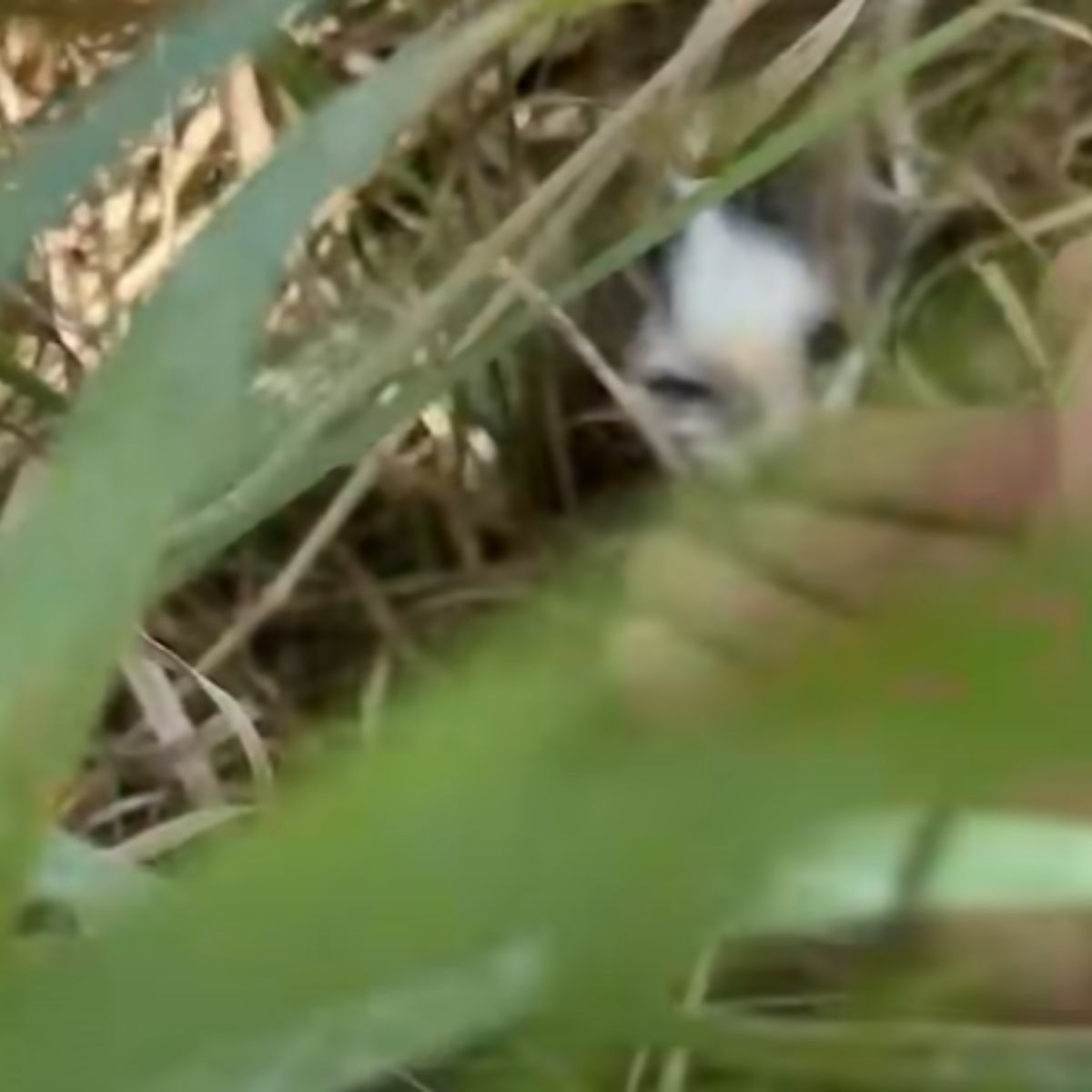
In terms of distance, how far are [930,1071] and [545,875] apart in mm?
109

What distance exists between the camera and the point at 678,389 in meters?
0.63

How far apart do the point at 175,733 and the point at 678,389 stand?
6.1 inches

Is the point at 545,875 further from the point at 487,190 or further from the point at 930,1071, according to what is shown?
the point at 487,190

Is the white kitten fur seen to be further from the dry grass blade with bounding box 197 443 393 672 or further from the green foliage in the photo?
the green foliage

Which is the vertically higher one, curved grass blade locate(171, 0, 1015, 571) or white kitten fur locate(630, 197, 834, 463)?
curved grass blade locate(171, 0, 1015, 571)

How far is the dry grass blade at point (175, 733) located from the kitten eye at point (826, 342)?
0.59ft

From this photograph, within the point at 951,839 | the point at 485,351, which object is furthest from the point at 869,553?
the point at 485,351

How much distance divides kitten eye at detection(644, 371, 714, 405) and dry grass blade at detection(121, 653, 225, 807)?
0.47 ft

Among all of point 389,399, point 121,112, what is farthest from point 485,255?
point 121,112

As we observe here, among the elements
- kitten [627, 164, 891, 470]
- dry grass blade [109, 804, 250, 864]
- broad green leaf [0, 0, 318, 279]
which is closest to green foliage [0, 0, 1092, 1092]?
broad green leaf [0, 0, 318, 279]

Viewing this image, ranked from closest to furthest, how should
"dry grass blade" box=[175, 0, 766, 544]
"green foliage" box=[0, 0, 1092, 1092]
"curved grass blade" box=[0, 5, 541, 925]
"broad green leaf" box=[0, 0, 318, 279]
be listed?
"green foliage" box=[0, 0, 1092, 1092]
"curved grass blade" box=[0, 5, 541, 925]
"broad green leaf" box=[0, 0, 318, 279]
"dry grass blade" box=[175, 0, 766, 544]

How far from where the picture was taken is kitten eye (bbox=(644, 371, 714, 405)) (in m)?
0.62

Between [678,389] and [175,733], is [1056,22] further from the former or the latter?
[175,733]

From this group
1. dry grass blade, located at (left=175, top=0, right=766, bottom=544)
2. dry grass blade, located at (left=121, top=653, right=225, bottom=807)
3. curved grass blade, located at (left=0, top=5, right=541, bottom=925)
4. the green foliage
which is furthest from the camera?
dry grass blade, located at (left=121, top=653, right=225, bottom=807)
